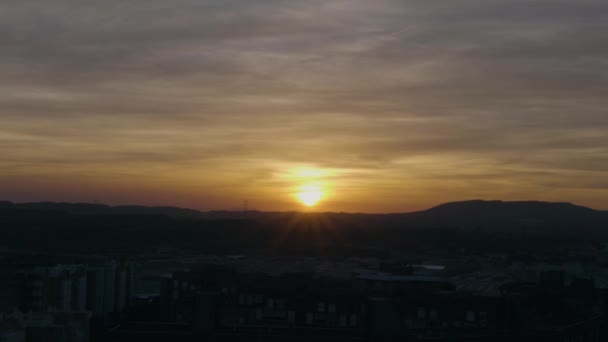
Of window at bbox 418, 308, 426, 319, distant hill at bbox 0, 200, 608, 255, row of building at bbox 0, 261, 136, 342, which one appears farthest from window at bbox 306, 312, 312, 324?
distant hill at bbox 0, 200, 608, 255

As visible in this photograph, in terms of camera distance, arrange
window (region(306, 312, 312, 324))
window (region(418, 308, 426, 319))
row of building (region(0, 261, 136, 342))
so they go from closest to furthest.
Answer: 1. window (region(418, 308, 426, 319))
2. window (region(306, 312, 312, 324))
3. row of building (region(0, 261, 136, 342))

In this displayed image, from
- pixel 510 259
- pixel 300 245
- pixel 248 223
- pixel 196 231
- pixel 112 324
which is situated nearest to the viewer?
pixel 112 324

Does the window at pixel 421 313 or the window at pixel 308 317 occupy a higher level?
the window at pixel 421 313

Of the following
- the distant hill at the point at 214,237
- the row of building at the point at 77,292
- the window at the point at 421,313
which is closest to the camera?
the window at the point at 421,313

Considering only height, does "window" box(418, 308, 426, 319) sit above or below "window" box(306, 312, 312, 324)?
above

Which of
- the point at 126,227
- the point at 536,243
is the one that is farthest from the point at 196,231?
the point at 536,243

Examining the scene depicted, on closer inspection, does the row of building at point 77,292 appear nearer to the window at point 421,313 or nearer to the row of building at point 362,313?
the row of building at point 362,313

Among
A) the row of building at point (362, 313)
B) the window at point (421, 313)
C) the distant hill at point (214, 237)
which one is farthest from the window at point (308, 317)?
the distant hill at point (214, 237)

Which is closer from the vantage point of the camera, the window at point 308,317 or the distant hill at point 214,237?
the window at point 308,317

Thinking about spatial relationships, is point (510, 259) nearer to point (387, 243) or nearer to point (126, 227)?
point (387, 243)

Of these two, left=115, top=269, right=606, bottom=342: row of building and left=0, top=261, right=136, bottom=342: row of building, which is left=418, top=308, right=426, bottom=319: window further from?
left=0, top=261, right=136, bottom=342: row of building

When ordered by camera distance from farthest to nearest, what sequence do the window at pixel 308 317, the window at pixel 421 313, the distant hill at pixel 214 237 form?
the distant hill at pixel 214 237
the window at pixel 308 317
the window at pixel 421 313
